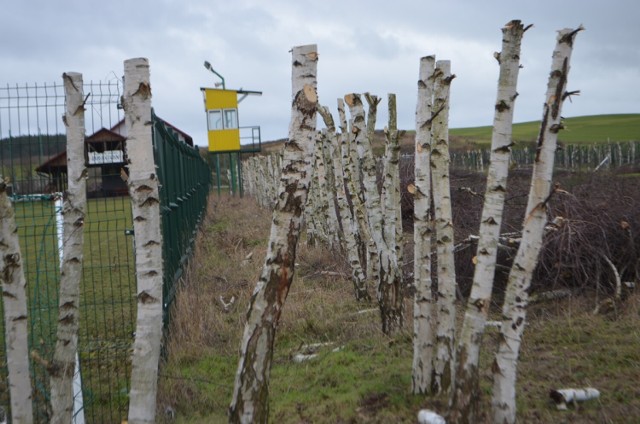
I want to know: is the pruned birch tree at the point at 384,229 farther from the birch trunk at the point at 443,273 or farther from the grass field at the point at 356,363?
the birch trunk at the point at 443,273

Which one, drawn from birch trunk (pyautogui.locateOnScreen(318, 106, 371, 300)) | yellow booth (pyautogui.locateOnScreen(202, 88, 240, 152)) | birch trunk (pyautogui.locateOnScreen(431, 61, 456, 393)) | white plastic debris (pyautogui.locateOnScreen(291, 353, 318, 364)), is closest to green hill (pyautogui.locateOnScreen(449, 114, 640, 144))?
yellow booth (pyautogui.locateOnScreen(202, 88, 240, 152))

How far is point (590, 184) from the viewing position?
10.5 metres

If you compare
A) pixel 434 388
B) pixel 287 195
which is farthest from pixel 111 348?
pixel 287 195

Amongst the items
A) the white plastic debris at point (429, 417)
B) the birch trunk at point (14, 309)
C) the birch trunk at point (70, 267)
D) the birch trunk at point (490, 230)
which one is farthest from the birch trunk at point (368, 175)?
the birch trunk at point (14, 309)

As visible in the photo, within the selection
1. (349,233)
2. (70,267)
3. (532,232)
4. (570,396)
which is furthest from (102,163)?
(570,396)

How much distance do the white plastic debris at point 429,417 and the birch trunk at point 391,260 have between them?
2277 millimetres

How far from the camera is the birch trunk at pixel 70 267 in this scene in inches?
149

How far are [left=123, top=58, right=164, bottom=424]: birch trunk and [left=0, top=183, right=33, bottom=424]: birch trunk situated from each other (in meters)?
0.63

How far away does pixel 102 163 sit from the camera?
Answer: 6.37 m

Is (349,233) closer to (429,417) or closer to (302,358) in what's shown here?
(302,358)

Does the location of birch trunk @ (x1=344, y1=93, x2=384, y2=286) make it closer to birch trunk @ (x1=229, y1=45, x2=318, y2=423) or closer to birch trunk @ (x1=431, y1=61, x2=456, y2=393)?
birch trunk @ (x1=431, y1=61, x2=456, y2=393)

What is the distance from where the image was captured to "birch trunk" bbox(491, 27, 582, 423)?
161 inches

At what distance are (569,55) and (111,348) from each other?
16.4 feet

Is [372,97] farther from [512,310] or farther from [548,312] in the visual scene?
[512,310]
